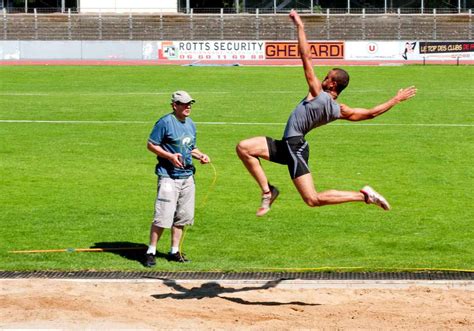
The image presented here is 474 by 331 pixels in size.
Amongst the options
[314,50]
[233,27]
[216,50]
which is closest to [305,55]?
[314,50]

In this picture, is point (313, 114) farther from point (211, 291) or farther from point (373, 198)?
point (211, 291)

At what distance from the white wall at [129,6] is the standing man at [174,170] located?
59.3m

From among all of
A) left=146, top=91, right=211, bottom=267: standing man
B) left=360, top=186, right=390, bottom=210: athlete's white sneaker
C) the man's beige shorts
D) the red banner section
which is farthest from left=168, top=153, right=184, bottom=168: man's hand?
the red banner section

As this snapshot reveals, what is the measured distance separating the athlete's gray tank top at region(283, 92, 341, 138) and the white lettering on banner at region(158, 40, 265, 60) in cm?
5094

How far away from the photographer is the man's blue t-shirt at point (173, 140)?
507 inches

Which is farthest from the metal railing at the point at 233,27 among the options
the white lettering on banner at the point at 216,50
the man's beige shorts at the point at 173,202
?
the man's beige shorts at the point at 173,202

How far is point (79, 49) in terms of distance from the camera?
2468 inches

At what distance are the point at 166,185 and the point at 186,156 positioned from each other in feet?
1.53

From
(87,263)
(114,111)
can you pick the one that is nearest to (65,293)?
(87,263)

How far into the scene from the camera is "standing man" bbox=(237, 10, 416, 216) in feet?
37.4

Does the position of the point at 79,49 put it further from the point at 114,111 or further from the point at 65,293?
the point at 65,293

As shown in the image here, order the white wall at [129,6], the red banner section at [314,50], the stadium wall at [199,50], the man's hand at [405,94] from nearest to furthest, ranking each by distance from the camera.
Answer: the man's hand at [405,94] < the stadium wall at [199,50] < the red banner section at [314,50] < the white wall at [129,6]

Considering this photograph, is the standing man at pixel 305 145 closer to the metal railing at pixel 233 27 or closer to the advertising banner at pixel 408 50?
the advertising banner at pixel 408 50

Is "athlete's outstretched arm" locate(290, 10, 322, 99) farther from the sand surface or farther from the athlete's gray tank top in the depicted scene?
the sand surface
